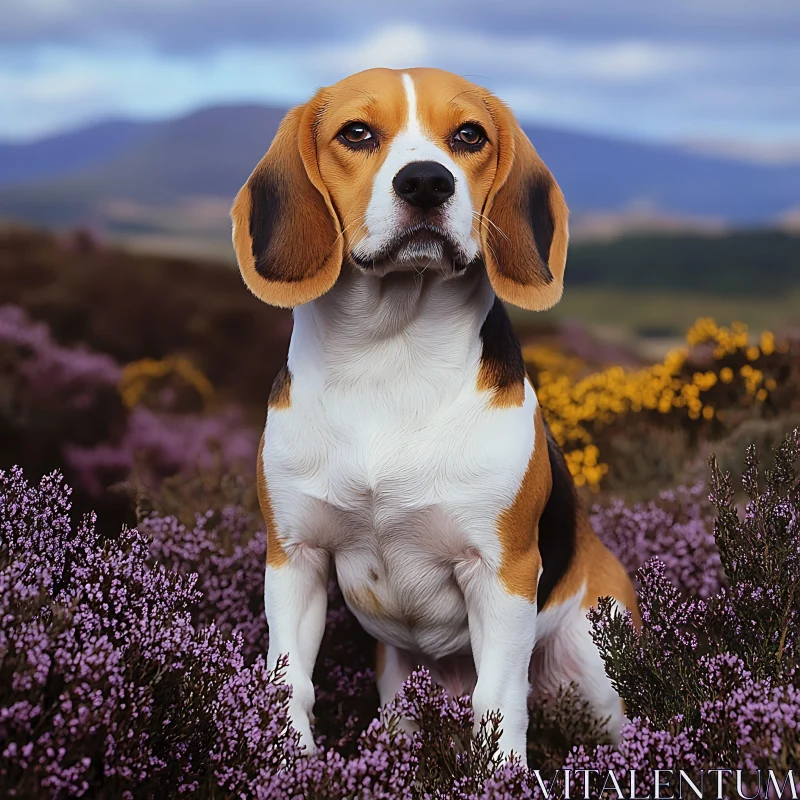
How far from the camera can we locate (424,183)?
9.23ft

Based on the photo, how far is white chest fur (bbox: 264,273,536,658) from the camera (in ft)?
10.2

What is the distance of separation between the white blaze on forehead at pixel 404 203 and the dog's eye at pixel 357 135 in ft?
0.32

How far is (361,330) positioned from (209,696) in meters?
1.21

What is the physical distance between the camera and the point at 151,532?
4.54 m

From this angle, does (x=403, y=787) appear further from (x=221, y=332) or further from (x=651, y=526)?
Result: (x=221, y=332)

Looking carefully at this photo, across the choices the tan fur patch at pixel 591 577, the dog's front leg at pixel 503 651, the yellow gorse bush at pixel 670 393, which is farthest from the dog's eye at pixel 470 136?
the yellow gorse bush at pixel 670 393

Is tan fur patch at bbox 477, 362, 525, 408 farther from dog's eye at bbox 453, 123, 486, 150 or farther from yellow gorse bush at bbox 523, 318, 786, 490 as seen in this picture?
yellow gorse bush at bbox 523, 318, 786, 490

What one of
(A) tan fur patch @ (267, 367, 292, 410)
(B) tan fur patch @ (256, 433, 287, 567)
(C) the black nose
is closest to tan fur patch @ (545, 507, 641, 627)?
(B) tan fur patch @ (256, 433, 287, 567)

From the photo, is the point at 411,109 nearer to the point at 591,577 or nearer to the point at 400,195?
the point at 400,195

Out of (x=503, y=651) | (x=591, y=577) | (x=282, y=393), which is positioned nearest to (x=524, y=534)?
(x=503, y=651)

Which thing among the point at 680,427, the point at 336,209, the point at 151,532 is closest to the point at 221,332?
the point at 680,427

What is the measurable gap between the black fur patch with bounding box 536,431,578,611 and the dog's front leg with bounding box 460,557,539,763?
246 millimetres

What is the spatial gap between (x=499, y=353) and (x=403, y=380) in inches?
13.1

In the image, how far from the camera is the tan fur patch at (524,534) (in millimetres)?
3162
